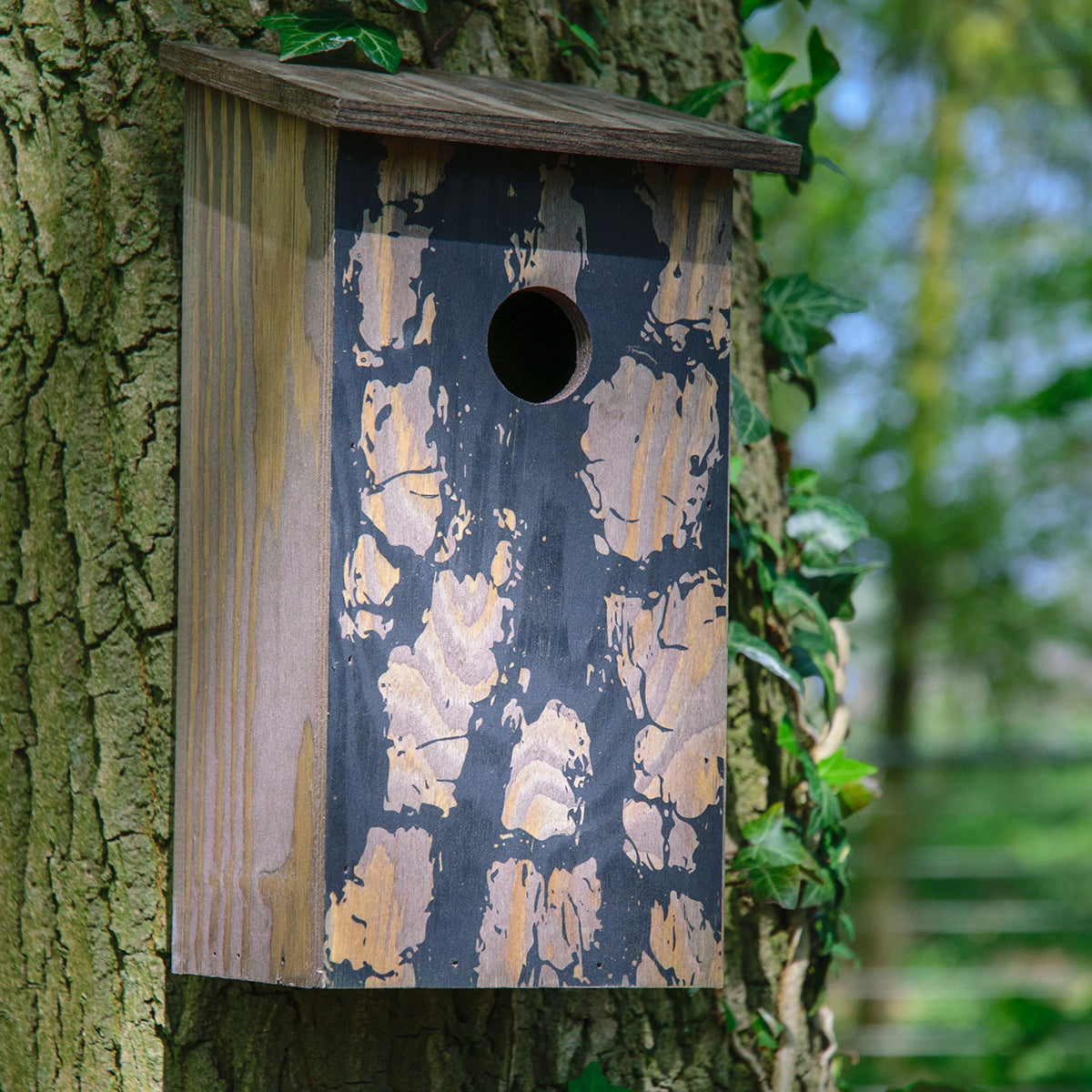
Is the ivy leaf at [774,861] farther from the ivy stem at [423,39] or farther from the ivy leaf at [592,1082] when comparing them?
the ivy stem at [423,39]

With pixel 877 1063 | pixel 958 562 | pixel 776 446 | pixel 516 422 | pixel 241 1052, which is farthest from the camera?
pixel 877 1063

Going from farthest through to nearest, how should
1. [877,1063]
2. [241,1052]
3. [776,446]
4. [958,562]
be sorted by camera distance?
1. [877,1063]
2. [958,562]
3. [776,446]
4. [241,1052]

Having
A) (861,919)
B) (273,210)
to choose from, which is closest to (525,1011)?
(273,210)

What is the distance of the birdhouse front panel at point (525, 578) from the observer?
3.54 feet

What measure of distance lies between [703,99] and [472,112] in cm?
54

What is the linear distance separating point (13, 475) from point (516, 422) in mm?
607

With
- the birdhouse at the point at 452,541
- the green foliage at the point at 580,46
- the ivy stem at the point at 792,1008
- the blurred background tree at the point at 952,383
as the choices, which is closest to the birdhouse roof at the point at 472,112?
the birdhouse at the point at 452,541

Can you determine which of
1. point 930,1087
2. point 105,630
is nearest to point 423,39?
point 105,630

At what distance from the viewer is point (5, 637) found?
53.5 inches

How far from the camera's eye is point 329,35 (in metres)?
1.24

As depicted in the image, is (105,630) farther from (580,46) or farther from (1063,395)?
(1063,395)

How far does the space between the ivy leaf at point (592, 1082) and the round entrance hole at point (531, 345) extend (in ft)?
2.45

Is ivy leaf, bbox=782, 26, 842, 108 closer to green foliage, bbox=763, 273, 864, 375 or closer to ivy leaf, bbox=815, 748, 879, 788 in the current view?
green foliage, bbox=763, 273, 864, 375

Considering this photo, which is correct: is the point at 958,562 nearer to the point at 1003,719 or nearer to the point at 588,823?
the point at 1003,719
